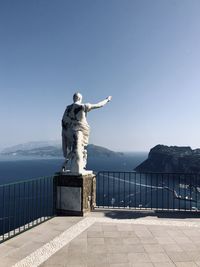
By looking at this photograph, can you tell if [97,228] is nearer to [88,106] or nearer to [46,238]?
[46,238]

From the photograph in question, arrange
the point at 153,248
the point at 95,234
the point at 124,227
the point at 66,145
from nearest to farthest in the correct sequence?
the point at 153,248 → the point at 95,234 → the point at 124,227 → the point at 66,145

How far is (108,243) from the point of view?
17.1ft

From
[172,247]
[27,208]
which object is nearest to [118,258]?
[172,247]

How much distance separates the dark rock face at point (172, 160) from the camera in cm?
8447

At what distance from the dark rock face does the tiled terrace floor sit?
2867 inches

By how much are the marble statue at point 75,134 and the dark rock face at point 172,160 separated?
72199mm

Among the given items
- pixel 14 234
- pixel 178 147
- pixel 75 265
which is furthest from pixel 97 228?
pixel 178 147

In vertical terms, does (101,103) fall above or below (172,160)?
above

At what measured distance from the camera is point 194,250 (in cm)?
479

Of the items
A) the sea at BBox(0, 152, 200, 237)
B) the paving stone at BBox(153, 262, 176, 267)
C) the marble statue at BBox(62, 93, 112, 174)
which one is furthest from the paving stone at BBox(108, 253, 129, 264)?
the marble statue at BBox(62, 93, 112, 174)

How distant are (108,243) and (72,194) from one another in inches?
104

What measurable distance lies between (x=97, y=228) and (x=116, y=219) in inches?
39.0

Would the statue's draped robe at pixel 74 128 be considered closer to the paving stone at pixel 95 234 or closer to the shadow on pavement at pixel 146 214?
the shadow on pavement at pixel 146 214

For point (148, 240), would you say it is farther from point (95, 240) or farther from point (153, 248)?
point (95, 240)
